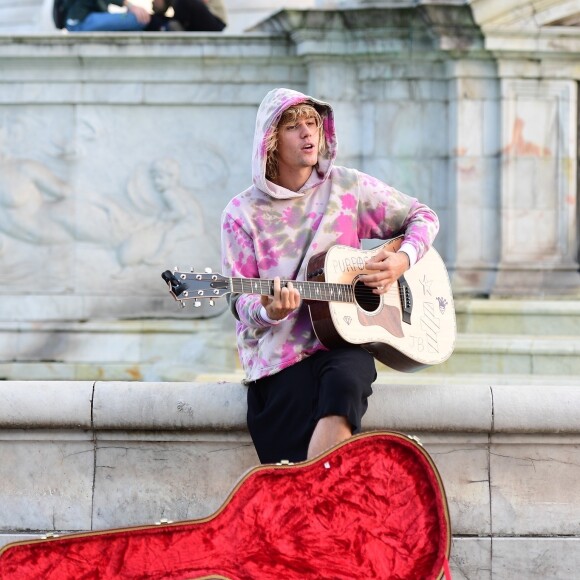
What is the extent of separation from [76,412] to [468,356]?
3.74 m

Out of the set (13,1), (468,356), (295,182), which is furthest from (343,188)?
(13,1)

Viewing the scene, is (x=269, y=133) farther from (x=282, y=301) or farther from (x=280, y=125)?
(x=282, y=301)

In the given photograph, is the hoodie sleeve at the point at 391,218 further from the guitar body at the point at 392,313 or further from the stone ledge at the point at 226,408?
the stone ledge at the point at 226,408

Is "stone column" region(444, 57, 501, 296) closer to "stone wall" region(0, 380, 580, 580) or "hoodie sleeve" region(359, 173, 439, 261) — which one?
"hoodie sleeve" region(359, 173, 439, 261)

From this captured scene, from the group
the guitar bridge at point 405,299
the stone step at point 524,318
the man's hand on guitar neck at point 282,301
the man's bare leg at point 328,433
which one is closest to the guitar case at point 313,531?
the man's bare leg at point 328,433

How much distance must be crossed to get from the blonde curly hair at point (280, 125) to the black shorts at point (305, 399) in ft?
1.99

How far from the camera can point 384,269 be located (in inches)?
163

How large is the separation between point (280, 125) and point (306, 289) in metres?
0.56

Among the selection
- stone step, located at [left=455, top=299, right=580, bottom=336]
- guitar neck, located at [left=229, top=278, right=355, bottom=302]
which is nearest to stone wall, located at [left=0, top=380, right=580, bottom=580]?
guitar neck, located at [left=229, top=278, right=355, bottom=302]

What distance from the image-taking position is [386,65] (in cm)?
856

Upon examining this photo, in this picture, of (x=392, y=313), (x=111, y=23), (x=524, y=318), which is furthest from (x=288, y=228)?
(x=111, y=23)

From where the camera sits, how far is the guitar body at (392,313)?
4.05 metres

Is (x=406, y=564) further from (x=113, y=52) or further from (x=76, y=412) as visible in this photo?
(x=113, y=52)

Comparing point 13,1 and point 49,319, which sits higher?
point 13,1
